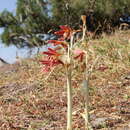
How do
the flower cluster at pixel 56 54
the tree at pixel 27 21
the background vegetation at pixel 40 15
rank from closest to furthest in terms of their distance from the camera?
the flower cluster at pixel 56 54 < the background vegetation at pixel 40 15 < the tree at pixel 27 21

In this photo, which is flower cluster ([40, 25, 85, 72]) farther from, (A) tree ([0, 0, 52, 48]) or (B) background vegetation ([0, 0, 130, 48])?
(A) tree ([0, 0, 52, 48])

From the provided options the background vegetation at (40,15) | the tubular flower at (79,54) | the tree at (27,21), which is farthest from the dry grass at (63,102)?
the tree at (27,21)

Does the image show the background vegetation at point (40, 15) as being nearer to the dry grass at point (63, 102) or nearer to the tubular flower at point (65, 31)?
the dry grass at point (63, 102)

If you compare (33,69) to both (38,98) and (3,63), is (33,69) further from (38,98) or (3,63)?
(3,63)

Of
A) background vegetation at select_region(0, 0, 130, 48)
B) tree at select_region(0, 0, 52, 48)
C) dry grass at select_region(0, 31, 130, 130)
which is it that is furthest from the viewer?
tree at select_region(0, 0, 52, 48)

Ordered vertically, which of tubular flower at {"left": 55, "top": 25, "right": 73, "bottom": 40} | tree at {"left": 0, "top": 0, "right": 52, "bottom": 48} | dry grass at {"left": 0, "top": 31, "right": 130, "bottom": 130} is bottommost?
dry grass at {"left": 0, "top": 31, "right": 130, "bottom": 130}

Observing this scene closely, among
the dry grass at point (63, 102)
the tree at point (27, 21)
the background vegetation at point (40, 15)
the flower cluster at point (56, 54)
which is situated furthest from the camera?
the tree at point (27, 21)

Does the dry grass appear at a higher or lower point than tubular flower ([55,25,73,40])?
lower

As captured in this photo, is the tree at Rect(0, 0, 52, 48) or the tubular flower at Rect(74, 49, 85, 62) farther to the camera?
the tree at Rect(0, 0, 52, 48)

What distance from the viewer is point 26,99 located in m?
1.56

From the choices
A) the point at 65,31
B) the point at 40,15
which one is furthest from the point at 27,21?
the point at 65,31

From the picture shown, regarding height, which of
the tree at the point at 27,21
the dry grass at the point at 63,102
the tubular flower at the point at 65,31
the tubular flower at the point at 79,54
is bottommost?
the dry grass at the point at 63,102

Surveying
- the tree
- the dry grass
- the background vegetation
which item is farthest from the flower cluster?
the tree

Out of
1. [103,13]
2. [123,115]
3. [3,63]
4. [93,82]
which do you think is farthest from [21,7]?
[123,115]
